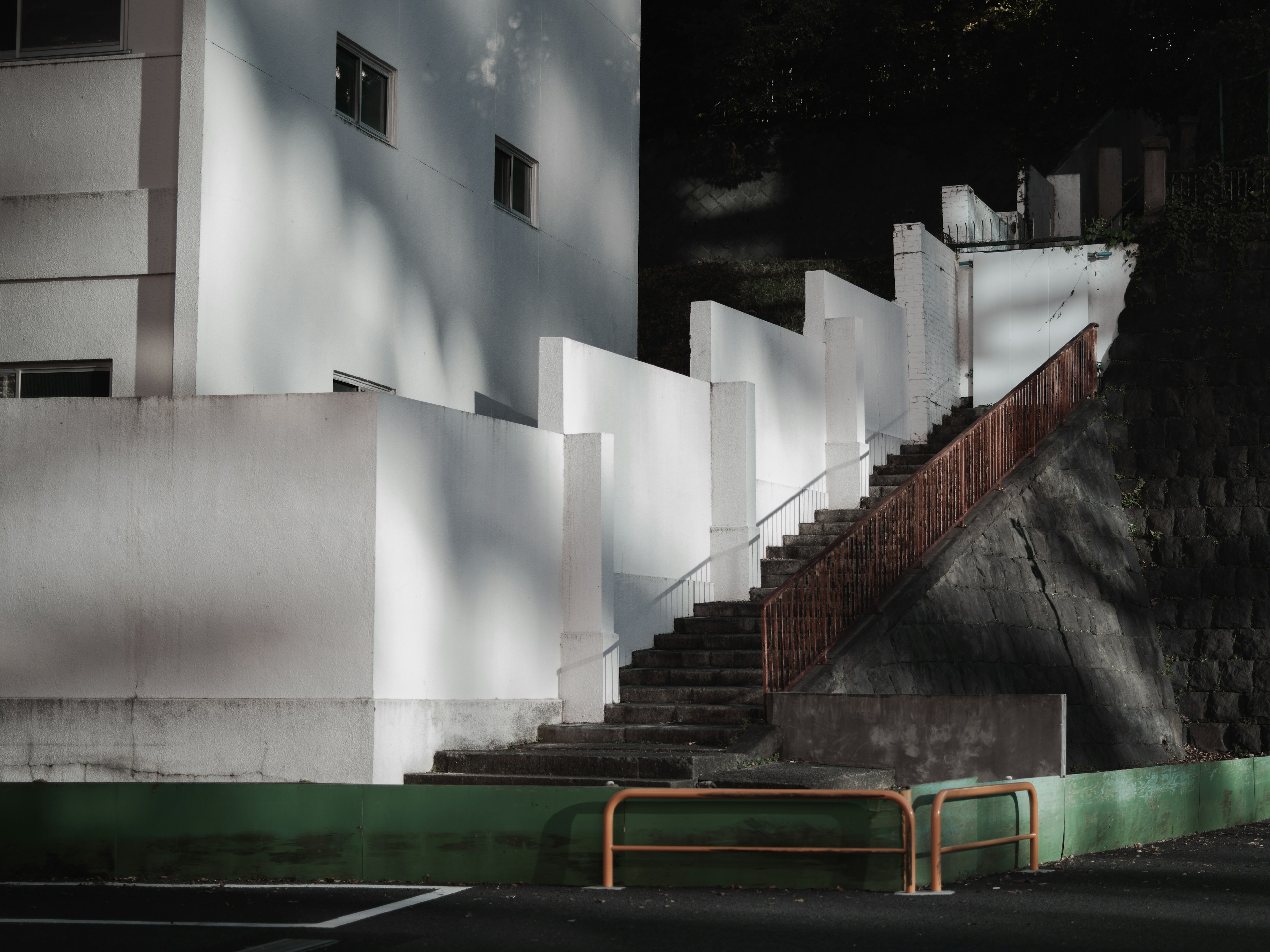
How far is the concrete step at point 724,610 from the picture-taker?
17.7m

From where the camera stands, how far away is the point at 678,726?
48.8 feet

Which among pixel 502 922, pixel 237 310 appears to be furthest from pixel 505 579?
pixel 502 922

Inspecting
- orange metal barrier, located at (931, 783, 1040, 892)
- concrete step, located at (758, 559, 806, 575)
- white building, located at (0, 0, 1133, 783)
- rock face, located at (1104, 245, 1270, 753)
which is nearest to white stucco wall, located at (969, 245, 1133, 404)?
rock face, located at (1104, 245, 1270, 753)

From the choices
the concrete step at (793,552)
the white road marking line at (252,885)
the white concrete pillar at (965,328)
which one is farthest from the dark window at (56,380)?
the white concrete pillar at (965,328)

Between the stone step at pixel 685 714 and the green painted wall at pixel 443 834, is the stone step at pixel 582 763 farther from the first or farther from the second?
the green painted wall at pixel 443 834

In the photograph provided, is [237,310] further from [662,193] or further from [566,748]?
[662,193]

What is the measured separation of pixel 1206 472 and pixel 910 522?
6164 mm

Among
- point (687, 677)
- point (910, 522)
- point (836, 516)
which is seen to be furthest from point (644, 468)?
point (836, 516)

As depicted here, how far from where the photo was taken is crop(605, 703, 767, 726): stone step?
1494 cm

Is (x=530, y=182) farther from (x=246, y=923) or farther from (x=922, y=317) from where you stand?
(x=246, y=923)

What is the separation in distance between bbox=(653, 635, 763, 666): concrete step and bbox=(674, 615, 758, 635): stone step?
0.25 ft

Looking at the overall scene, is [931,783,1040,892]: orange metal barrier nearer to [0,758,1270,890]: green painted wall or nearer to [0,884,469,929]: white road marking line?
[0,758,1270,890]: green painted wall

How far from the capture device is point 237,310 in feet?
47.4

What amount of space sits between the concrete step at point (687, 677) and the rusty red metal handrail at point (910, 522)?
0.69 meters
